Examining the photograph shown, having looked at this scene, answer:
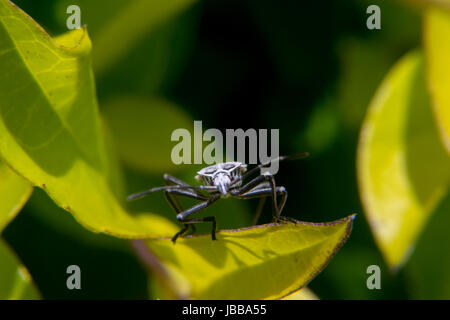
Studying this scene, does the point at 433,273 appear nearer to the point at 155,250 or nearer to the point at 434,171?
the point at 434,171

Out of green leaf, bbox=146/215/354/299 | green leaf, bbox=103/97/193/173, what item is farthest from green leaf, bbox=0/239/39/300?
green leaf, bbox=103/97/193/173

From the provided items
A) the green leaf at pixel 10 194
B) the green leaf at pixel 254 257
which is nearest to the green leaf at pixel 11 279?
the green leaf at pixel 10 194

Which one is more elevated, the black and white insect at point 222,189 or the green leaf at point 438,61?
the green leaf at point 438,61

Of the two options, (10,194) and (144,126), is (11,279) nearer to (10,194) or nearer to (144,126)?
(10,194)

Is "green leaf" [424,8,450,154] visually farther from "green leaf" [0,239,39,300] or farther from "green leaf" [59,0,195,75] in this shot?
"green leaf" [0,239,39,300]

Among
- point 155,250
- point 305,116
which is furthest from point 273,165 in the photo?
point 155,250

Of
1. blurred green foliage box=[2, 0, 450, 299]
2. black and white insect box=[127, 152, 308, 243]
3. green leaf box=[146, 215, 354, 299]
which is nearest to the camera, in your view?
green leaf box=[146, 215, 354, 299]

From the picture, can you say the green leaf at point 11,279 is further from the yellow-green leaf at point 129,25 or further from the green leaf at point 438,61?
the green leaf at point 438,61
